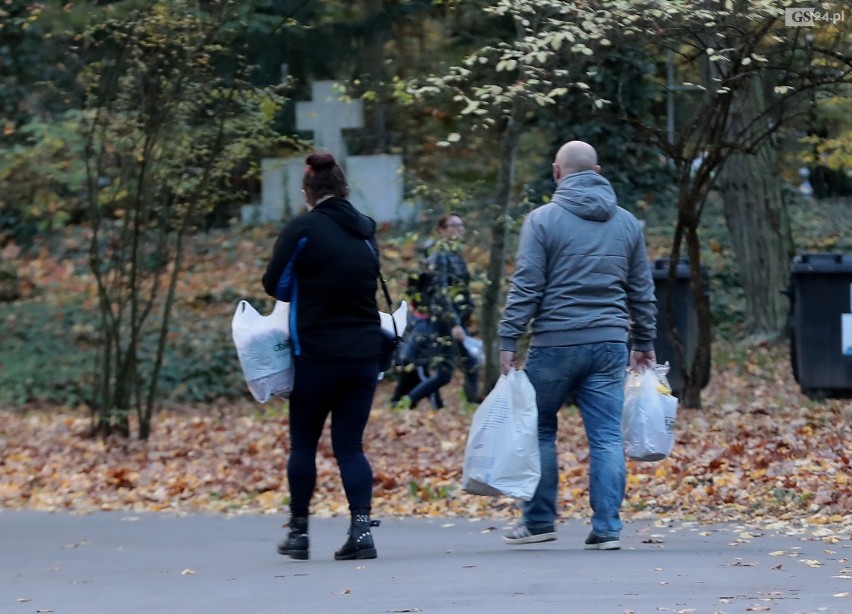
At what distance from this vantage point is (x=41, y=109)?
2500 cm

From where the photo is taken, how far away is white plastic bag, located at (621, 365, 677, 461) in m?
7.78

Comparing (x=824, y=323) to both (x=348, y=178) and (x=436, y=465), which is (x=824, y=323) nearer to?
(x=436, y=465)

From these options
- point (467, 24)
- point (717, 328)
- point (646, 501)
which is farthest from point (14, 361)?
point (646, 501)

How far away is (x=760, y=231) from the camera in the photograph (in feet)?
61.0

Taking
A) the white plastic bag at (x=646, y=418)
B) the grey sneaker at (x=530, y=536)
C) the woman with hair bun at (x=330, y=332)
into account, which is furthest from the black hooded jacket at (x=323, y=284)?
the white plastic bag at (x=646, y=418)

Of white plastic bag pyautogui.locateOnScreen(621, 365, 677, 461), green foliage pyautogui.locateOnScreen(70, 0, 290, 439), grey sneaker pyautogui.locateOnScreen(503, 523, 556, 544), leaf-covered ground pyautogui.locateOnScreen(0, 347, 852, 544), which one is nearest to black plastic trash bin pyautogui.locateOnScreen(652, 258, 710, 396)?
leaf-covered ground pyautogui.locateOnScreen(0, 347, 852, 544)

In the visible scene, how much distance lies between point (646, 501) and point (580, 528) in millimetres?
916

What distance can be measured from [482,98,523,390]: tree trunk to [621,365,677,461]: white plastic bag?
5.25 meters

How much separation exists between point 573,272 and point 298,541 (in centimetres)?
185

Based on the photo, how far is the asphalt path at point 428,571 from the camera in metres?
6.13

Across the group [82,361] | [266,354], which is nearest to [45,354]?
[82,361]

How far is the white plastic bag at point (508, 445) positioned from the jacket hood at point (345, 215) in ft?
3.20

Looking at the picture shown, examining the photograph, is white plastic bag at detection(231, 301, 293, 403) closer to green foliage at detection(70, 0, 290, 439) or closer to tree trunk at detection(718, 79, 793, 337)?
green foliage at detection(70, 0, 290, 439)

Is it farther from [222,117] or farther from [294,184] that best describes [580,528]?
[294,184]
